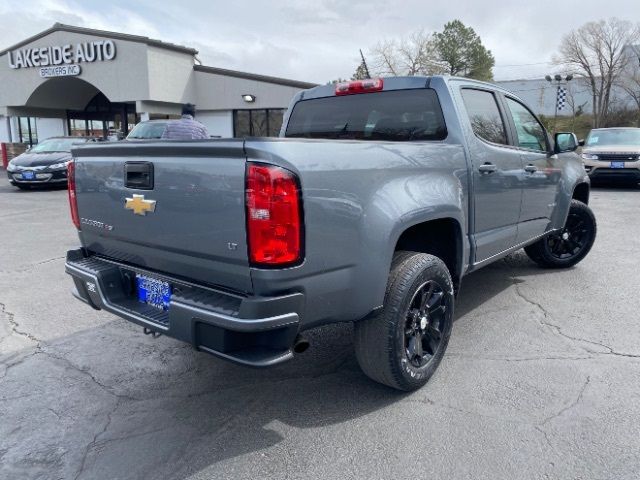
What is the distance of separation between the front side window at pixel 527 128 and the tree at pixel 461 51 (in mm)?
46961

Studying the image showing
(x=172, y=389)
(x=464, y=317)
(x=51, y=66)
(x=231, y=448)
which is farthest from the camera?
(x=51, y=66)

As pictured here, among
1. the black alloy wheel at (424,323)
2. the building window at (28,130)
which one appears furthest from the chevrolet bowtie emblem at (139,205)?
the building window at (28,130)

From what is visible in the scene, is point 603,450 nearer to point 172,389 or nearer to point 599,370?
point 599,370

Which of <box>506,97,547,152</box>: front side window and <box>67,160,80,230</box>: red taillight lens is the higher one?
<box>506,97,547,152</box>: front side window

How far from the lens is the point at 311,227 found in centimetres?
238

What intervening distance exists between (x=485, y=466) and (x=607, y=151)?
12.6 meters

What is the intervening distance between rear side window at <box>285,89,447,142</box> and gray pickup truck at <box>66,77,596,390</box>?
12 mm

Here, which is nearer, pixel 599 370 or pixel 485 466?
pixel 485 466

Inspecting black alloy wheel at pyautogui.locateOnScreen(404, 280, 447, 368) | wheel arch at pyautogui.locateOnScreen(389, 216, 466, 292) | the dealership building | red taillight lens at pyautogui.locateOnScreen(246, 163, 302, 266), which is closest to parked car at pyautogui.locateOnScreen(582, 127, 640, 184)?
wheel arch at pyautogui.locateOnScreen(389, 216, 466, 292)

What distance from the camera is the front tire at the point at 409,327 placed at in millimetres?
2857

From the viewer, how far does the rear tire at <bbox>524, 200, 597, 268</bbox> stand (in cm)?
574

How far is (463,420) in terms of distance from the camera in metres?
2.87

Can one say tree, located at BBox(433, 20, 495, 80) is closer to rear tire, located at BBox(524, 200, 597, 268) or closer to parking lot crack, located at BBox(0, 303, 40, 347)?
rear tire, located at BBox(524, 200, 597, 268)

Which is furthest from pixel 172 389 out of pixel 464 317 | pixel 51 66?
pixel 51 66
